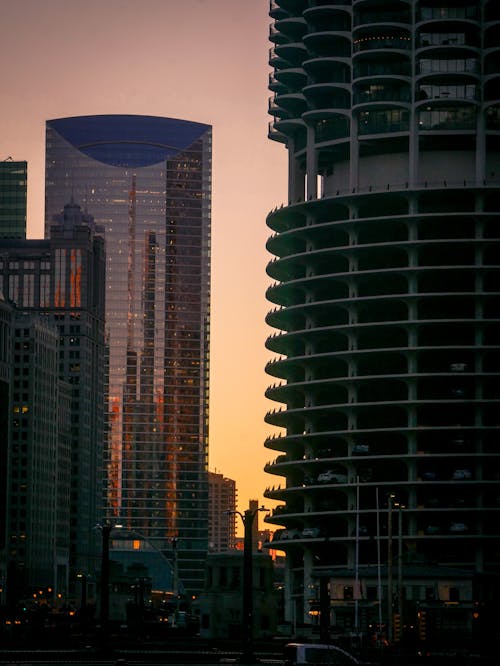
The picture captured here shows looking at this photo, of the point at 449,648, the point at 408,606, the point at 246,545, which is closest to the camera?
the point at 246,545

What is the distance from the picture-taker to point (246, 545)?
141 meters

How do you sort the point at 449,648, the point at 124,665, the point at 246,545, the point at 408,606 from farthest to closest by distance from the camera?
1. the point at 408,606
2. the point at 449,648
3. the point at 246,545
4. the point at 124,665

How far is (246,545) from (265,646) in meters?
30.5

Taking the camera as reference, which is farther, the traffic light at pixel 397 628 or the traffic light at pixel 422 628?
the traffic light at pixel 397 628

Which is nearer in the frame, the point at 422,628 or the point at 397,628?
the point at 422,628

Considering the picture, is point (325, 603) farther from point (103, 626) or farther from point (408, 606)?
point (408, 606)

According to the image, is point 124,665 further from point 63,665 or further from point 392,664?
point 392,664

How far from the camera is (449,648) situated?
495 ft

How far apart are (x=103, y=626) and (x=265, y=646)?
2744cm

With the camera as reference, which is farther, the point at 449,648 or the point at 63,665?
the point at 449,648

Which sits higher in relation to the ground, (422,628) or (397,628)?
(422,628)

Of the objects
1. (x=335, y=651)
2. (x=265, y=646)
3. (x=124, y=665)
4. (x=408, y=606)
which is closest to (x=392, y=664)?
(x=335, y=651)

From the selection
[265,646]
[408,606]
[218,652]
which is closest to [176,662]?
[218,652]

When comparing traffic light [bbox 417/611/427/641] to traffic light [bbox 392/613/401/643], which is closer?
traffic light [bbox 417/611/427/641]
